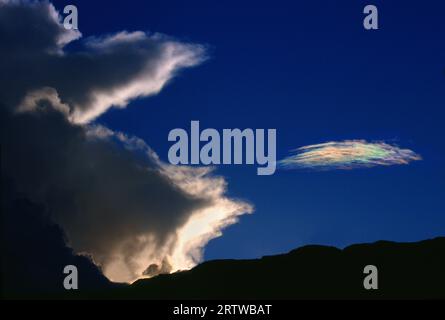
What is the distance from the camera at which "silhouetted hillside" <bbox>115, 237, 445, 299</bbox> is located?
489 feet

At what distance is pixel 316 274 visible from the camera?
15762cm

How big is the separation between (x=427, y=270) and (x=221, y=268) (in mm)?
56661

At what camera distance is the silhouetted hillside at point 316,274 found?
149125 millimetres
